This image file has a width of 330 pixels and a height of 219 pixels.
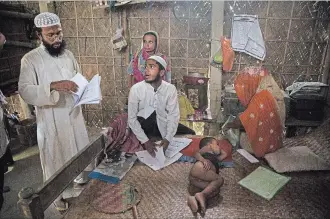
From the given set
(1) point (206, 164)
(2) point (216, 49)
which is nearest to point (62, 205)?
(1) point (206, 164)

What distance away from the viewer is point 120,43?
4434 mm

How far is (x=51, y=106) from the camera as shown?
258 centimetres

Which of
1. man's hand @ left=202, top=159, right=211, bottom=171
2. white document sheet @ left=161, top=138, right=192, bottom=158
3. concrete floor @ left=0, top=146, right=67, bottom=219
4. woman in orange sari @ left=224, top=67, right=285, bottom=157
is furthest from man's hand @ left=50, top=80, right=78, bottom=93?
woman in orange sari @ left=224, top=67, right=285, bottom=157

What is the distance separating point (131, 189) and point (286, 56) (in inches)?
144

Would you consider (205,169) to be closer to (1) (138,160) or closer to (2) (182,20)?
(1) (138,160)

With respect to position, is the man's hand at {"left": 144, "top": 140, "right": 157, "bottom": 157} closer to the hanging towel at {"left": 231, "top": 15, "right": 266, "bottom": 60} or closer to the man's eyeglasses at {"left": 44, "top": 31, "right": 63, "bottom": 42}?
the man's eyeglasses at {"left": 44, "top": 31, "right": 63, "bottom": 42}

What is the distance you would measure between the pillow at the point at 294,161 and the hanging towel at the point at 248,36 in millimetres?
2280

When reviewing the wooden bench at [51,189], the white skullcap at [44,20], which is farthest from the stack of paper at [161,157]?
the white skullcap at [44,20]

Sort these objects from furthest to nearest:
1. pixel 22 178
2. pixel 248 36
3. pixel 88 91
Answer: pixel 248 36 < pixel 22 178 < pixel 88 91

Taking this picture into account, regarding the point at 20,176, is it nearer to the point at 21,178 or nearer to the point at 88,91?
the point at 21,178

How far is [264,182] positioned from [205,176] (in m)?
0.63

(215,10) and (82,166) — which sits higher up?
(215,10)

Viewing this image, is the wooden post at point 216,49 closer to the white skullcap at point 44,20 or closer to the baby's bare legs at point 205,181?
the baby's bare legs at point 205,181

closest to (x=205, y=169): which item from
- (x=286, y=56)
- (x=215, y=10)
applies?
(x=215, y=10)
